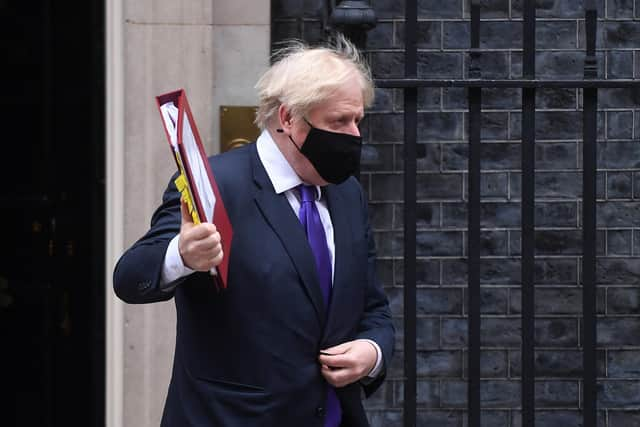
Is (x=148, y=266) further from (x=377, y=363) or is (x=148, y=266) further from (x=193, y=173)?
(x=377, y=363)

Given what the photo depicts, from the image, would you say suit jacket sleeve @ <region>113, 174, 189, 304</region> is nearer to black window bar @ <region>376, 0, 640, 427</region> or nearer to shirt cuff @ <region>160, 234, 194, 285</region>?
shirt cuff @ <region>160, 234, 194, 285</region>

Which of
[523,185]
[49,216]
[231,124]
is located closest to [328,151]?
[523,185]

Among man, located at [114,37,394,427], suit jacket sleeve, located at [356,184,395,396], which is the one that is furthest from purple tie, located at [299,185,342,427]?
suit jacket sleeve, located at [356,184,395,396]

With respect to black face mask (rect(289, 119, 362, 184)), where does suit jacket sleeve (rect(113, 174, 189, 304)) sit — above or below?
below

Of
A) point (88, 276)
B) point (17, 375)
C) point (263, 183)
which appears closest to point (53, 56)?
point (88, 276)

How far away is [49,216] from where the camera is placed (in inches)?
232

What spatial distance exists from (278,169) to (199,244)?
466 millimetres

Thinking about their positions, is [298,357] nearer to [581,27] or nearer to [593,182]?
[593,182]

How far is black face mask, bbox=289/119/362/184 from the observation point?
3.27m

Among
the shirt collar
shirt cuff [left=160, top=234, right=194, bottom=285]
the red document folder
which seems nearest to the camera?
the red document folder

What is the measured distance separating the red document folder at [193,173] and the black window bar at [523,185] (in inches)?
51.1

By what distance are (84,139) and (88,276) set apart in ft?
1.79

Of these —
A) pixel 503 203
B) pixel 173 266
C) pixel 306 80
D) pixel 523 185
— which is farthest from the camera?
pixel 503 203

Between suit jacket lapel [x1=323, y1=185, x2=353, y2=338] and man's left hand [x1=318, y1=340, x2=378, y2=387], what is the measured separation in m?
0.05
